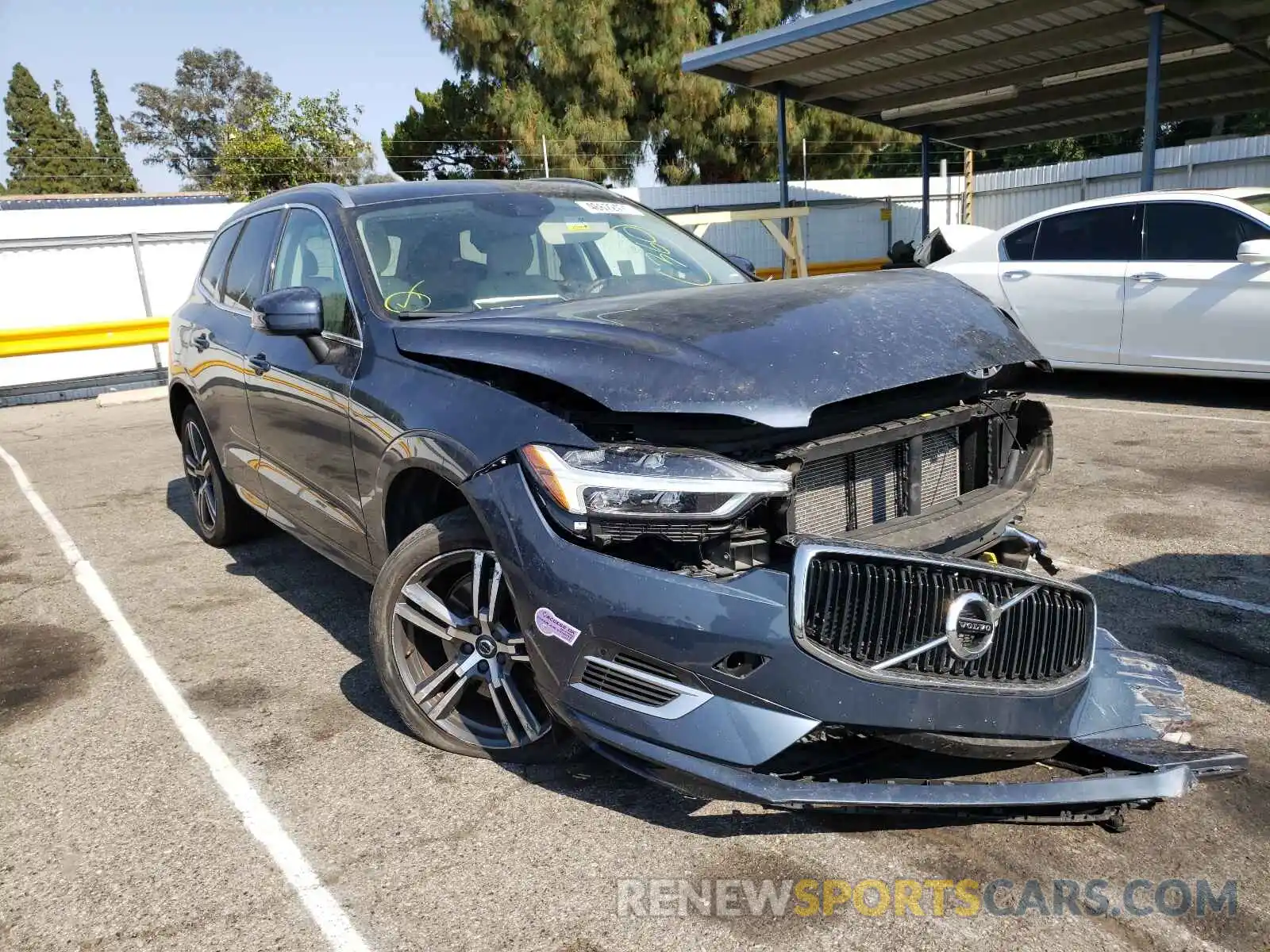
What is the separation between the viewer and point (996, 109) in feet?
64.6

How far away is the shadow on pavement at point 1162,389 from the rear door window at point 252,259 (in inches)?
224

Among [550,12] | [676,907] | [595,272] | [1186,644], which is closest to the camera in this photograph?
[676,907]

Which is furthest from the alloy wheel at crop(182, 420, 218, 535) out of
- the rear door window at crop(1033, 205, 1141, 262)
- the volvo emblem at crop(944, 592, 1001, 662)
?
the rear door window at crop(1033, 205, 1141, 262)

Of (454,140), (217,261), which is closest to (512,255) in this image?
(217,261)

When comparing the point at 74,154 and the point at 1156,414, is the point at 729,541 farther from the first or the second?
the point at 74,154

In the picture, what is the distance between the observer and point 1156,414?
7883 millimetres

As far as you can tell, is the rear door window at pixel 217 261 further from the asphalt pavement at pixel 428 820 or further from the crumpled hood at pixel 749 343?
the crumpled hood at pixel 749 343

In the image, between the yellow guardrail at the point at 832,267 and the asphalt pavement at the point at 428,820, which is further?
the yellow guardrail at the point at 832,267

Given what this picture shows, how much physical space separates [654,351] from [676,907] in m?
1.39

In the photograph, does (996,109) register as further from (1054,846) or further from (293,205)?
(1054,846)

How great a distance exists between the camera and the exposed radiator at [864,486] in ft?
8.79

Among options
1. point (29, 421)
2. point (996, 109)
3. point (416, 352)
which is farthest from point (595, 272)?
point (996, 109)

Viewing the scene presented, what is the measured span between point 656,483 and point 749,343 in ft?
1.66

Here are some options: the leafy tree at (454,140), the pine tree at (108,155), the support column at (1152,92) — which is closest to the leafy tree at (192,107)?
the pine tree at (108,155)
